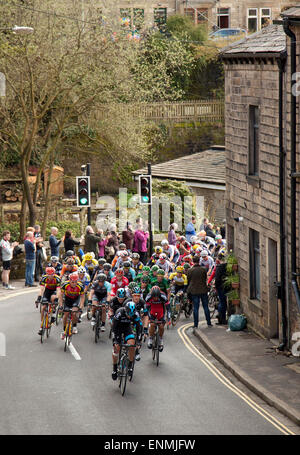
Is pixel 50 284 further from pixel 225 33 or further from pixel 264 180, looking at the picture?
pixel 225 33

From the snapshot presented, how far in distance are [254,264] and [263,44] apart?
17.0 feet

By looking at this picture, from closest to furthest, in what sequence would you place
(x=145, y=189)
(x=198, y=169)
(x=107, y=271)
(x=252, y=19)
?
1. (x=107, y=271)
2. (x=145, y=189)
3. (x=198, y=169)
4. (x=252, y=19)

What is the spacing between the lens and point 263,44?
20234 millimetres

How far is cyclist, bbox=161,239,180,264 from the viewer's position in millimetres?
25150

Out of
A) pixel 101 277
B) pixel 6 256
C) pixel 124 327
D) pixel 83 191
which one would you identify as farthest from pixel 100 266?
pixel 83 191

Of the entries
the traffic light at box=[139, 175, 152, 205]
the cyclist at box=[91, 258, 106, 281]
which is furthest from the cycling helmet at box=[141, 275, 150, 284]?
the traffic light at box=[139, 175, 152, 205]

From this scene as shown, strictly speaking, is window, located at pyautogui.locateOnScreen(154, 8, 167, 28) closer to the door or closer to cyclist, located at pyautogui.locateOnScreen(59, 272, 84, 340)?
the door

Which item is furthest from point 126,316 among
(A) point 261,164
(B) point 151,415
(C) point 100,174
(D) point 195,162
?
(C) point 100,174

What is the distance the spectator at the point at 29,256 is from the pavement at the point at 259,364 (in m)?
7.70

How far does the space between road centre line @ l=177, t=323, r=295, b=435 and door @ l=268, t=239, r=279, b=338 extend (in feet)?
5.90

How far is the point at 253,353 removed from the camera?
18328 mm

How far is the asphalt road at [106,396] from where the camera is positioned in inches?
515

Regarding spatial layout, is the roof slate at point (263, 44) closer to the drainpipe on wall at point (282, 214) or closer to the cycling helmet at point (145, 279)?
the drainpipe on wall at point (282, 214)

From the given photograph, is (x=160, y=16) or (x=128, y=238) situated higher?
(x=160, y=16)
